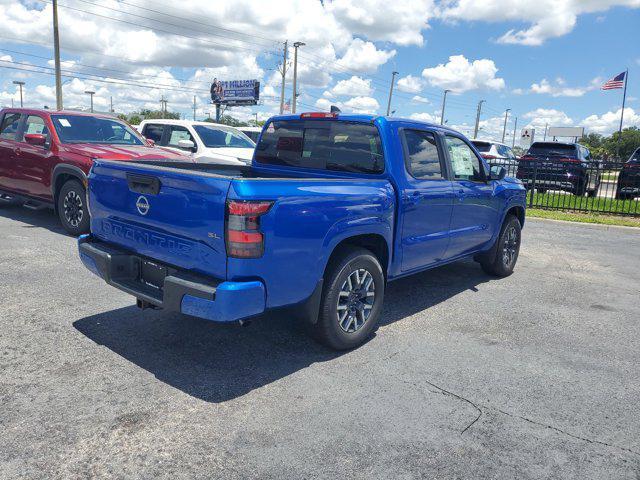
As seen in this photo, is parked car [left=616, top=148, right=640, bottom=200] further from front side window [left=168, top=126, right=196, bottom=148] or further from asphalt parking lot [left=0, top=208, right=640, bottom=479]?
front side window [left=168, top=126, right=196, bottom=148]

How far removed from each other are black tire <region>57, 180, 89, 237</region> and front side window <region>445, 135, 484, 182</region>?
5230 mm

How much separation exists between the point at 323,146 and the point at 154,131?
8.24 meters

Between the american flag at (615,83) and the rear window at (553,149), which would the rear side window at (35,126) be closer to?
the rear window at (553,149)

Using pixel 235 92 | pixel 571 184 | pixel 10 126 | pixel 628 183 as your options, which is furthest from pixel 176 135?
pixel 235 92

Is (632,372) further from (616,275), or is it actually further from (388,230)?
(616,275)

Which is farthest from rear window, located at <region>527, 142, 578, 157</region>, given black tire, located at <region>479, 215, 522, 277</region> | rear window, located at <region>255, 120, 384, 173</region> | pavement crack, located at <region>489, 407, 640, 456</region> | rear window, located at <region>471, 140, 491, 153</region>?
pavement crack, located at <region>489, 407, 640, 456</region>

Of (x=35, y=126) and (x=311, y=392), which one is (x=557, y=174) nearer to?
(x=35, y=126)

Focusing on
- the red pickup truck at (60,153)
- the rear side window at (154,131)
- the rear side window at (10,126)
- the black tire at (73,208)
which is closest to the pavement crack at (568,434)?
the red pickup truck at (60,153)

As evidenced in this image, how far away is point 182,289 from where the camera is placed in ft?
10.8

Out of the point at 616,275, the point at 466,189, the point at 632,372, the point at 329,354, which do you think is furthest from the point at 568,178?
the point at 329,354

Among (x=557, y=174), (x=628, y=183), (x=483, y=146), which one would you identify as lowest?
(x=628, y=183)

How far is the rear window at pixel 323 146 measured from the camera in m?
4.54

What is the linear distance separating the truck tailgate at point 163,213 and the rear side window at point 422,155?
2089 mm

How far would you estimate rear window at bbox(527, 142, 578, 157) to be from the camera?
1636 cm
